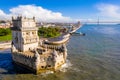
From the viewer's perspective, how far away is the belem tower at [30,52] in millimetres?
34062

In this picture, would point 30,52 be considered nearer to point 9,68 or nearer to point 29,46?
point 29,46

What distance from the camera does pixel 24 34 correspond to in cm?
3969

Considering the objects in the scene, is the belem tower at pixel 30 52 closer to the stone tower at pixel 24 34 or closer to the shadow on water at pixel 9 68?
the stone tower at pixel 24 34

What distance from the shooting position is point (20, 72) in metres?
35.3

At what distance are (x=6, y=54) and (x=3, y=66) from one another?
11971 millimetres

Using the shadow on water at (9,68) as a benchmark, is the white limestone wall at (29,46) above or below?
above

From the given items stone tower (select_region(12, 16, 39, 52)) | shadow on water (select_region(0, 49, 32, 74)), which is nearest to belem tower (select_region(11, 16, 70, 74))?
stone tower (select_region(12, 16, 39, 52))

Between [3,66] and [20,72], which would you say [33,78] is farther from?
[3,66]

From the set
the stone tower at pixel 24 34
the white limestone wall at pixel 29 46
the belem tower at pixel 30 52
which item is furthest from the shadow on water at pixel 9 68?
the white limestone wall at pixel 29 46

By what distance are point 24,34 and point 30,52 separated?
4441 millimetres

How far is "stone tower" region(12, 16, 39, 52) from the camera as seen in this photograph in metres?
39.2

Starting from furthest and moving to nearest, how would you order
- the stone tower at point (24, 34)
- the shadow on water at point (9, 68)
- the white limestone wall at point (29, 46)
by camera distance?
the white limestone wall at point (29, 46)
the stone tower at point (24, 34)
the shadow on water at point (9, 68)

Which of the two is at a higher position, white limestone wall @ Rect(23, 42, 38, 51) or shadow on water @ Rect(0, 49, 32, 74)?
white limestone wall @ Rect(23, 42, 38, 51)

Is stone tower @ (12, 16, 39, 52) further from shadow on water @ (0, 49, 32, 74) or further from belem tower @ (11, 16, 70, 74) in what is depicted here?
shadow on water @ (0, 49, 32, 74)
